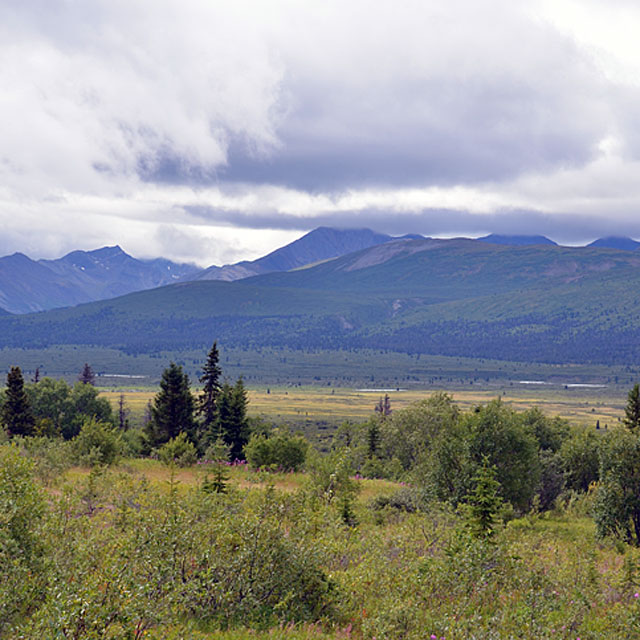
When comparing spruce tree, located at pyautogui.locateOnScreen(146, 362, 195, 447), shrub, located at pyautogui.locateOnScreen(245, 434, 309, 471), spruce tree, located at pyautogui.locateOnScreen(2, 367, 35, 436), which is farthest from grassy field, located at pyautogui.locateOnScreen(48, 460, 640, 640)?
spruce tree, located at pyautogui.locateOnScreen(2, 367, 35, 436)

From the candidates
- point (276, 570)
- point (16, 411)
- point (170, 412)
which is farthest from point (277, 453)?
point (276, 570)

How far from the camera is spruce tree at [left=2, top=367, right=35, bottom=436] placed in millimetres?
48062

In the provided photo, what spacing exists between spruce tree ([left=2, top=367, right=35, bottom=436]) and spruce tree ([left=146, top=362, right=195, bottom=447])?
9407mm

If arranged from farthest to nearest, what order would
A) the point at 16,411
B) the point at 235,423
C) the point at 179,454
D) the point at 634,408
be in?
1. the point at 235,423
2. the point at 16,411
3. the point at 634,408
4. the point at 179,454

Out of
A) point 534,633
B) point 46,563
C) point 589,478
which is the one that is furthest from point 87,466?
point 589,478

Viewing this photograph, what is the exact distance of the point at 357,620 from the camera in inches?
486

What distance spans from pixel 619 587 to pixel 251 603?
935 cm

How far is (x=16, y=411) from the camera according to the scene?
48.7 metres

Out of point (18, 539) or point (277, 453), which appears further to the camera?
point (277, 453)

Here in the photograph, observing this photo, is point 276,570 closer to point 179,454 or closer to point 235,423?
point 179,454

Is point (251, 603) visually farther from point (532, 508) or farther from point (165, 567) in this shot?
point (532, 508)

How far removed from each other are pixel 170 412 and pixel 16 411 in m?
11.8

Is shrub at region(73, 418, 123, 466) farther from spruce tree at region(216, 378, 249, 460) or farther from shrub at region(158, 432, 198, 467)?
spruce tree at region(216, 378, 249, 460)

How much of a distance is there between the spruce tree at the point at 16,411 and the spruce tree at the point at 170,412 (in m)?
9.41
